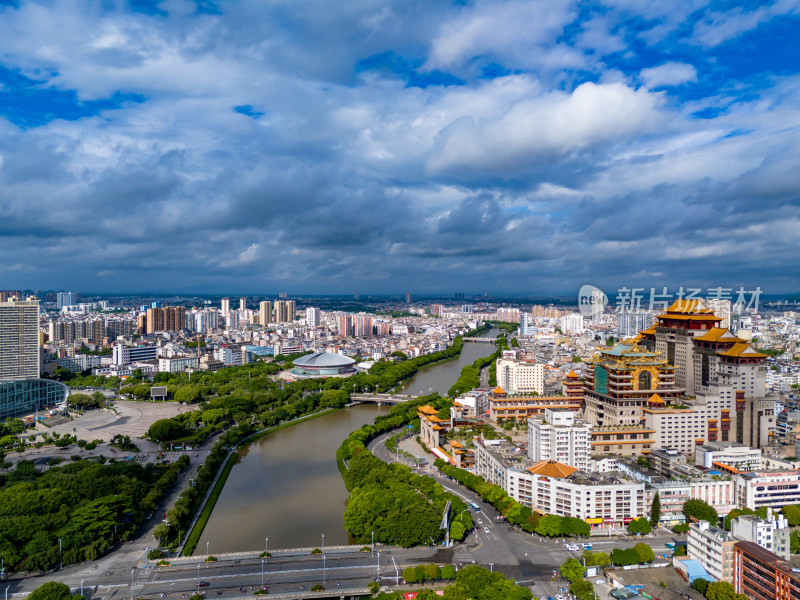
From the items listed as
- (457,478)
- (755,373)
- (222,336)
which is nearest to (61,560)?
(457,478)

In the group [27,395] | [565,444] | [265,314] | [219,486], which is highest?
[265,314]

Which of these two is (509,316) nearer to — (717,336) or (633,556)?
(717,336)

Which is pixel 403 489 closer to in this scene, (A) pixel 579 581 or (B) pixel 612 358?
(A) pixel 579 581

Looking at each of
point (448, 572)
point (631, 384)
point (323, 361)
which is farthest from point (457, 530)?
point (323, 361)

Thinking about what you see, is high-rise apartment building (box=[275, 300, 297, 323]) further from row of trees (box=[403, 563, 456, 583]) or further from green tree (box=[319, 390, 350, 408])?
row of trees (box=[403, 563, 456, 583])

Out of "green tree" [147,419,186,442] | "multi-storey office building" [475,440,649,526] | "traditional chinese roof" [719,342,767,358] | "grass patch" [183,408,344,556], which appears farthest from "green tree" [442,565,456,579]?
"green tree" [147,419,186,442]
